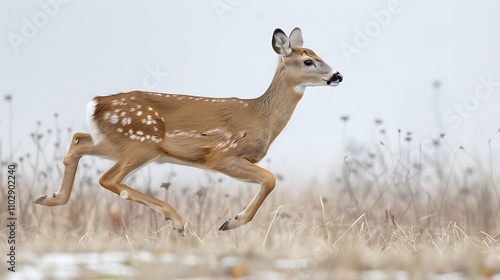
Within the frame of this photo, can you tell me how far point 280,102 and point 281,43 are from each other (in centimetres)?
62

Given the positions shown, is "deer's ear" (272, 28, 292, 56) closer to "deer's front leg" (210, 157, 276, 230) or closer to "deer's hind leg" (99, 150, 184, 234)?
"deer's front leg" (210, 157, 276, 230)

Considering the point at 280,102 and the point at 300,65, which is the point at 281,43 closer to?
the point at 300,65

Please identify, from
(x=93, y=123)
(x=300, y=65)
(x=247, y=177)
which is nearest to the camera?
(x=247, y=177)

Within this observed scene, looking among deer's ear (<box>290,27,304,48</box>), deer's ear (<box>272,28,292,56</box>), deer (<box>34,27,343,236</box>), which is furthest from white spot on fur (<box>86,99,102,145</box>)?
deer's ear (<box>290,27,304,48</box>)

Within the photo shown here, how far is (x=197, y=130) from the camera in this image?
9.86 m

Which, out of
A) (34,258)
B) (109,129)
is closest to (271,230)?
(109,129)

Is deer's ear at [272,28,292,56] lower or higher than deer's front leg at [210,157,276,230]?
higher

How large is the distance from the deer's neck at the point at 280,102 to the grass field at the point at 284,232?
3.05 ft

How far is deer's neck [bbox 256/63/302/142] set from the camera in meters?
10.1

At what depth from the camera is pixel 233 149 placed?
984cm

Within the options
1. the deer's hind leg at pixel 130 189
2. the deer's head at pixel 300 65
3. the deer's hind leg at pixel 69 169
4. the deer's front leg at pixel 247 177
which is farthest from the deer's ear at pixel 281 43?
the deer's hind leg at pixel 69 169

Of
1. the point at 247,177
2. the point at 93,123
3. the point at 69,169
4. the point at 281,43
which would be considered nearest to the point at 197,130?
the point at 247,177

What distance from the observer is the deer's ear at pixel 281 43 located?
10070 millimetres

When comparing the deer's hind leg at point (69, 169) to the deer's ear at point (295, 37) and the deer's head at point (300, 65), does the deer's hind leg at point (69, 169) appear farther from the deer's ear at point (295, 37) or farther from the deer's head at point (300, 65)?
the deer's ear at point (295, 37)
